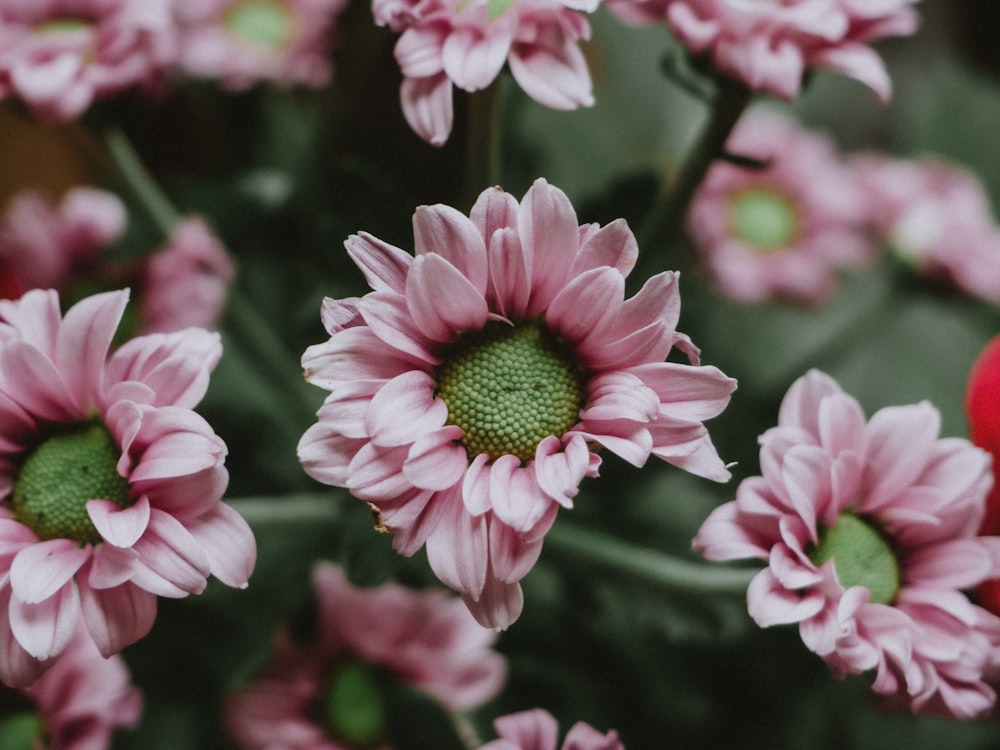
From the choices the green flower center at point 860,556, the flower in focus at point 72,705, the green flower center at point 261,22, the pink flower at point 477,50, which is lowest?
the flower in focus at point 72,705

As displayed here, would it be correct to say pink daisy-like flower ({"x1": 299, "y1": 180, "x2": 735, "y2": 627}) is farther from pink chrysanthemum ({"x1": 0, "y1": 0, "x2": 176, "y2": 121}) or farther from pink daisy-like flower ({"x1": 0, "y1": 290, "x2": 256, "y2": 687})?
pink chrysanthemum ({"x1": 0, "y1": 0, "x2": 176, "y2": 121})

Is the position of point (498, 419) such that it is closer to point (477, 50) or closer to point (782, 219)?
point (477, 50)

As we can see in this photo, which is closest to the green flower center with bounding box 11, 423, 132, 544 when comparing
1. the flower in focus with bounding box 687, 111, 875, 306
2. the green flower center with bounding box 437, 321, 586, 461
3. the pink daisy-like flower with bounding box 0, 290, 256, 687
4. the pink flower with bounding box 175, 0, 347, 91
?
the pink daisy-like flower with bounding box 0, 290, 256, 687

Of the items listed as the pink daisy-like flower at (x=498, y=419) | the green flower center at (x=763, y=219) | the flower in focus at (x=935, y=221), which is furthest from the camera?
the green flower center at (x=763, y=219)

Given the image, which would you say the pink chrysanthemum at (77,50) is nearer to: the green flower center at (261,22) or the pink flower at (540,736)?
the green flower center at (261,22)

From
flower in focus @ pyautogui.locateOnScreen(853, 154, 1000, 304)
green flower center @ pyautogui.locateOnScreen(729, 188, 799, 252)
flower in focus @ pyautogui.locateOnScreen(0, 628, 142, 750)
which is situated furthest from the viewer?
green flower center @ pyautogui.locateOnScreen(729, 188, 799, 252)

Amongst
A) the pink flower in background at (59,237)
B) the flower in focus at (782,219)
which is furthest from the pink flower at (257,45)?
the flower in focus at (782,219)
